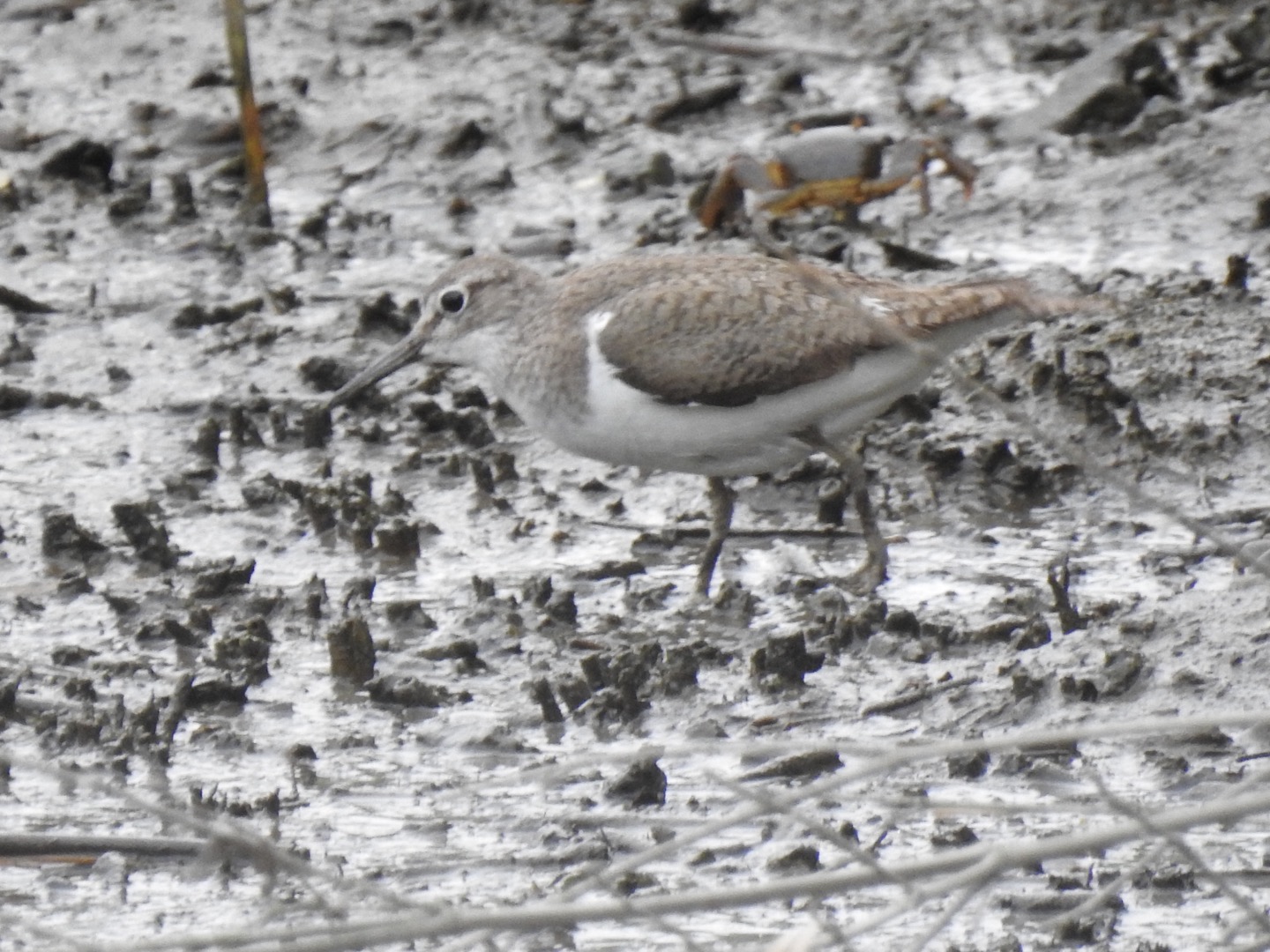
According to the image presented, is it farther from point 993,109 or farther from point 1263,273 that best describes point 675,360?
point 993,109

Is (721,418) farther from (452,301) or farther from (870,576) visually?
(452,301)

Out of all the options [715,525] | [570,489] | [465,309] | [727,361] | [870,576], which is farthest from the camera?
[570,489]

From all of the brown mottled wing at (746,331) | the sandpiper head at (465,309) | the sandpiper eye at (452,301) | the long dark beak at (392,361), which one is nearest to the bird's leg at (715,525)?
the brown mottled wing at (746,331)

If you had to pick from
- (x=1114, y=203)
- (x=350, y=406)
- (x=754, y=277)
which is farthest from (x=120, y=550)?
(x=1114, y=203)

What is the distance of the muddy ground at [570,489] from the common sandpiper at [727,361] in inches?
15.8

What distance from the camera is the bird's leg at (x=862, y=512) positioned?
6516mm

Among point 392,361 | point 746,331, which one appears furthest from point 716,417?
point 392,361

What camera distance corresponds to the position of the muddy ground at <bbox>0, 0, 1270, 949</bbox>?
503 centimetres

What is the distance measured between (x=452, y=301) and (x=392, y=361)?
0.34 metres

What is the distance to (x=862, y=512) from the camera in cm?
655

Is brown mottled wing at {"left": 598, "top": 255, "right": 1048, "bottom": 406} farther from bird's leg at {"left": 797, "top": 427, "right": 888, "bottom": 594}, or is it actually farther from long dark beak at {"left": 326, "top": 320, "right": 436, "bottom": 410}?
long dark beak at {"left": 326, "top": 320, "right": 436, "bottom": 410}

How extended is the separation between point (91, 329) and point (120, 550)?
2213 millimetres

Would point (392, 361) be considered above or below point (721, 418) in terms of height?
below

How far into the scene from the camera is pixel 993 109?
1028 cm
